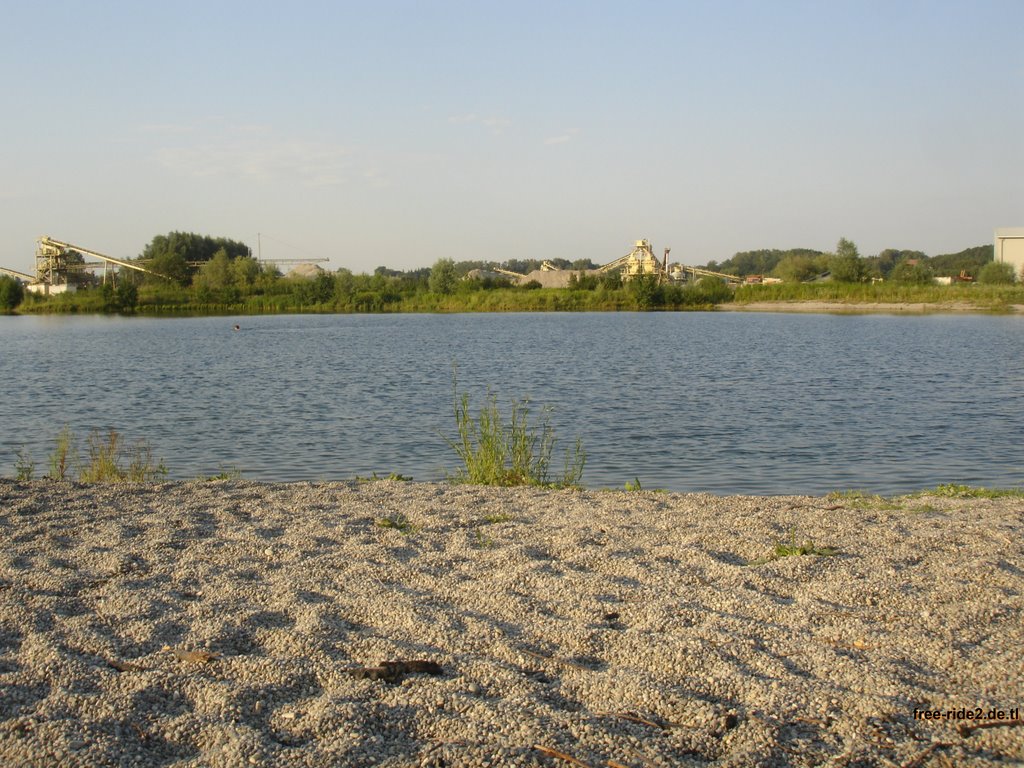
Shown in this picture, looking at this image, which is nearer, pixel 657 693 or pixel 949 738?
pixel 949 738

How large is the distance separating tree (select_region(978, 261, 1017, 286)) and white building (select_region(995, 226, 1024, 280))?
17.8ft

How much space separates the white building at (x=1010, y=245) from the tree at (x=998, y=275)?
5.42 metres

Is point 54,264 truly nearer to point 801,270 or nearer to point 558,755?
point 801,270

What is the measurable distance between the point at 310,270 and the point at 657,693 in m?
125

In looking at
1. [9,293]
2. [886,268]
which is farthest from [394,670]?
[886,268]

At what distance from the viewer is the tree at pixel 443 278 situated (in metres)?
98.9

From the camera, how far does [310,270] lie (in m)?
125

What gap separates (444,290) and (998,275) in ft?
173

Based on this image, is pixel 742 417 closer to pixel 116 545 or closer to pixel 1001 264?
pixel 116 545

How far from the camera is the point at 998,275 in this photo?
77.6m

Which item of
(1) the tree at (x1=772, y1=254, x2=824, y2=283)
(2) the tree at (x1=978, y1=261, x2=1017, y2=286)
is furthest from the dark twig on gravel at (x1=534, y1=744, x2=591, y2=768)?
(1) the tree at (x1=772, y1=254, x2=824, y2=283)

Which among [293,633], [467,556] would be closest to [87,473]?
[467,556]

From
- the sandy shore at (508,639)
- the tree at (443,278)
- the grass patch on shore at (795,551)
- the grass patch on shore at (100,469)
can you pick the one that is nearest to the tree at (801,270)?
the tree at (443,278)

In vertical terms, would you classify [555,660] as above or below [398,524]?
above
